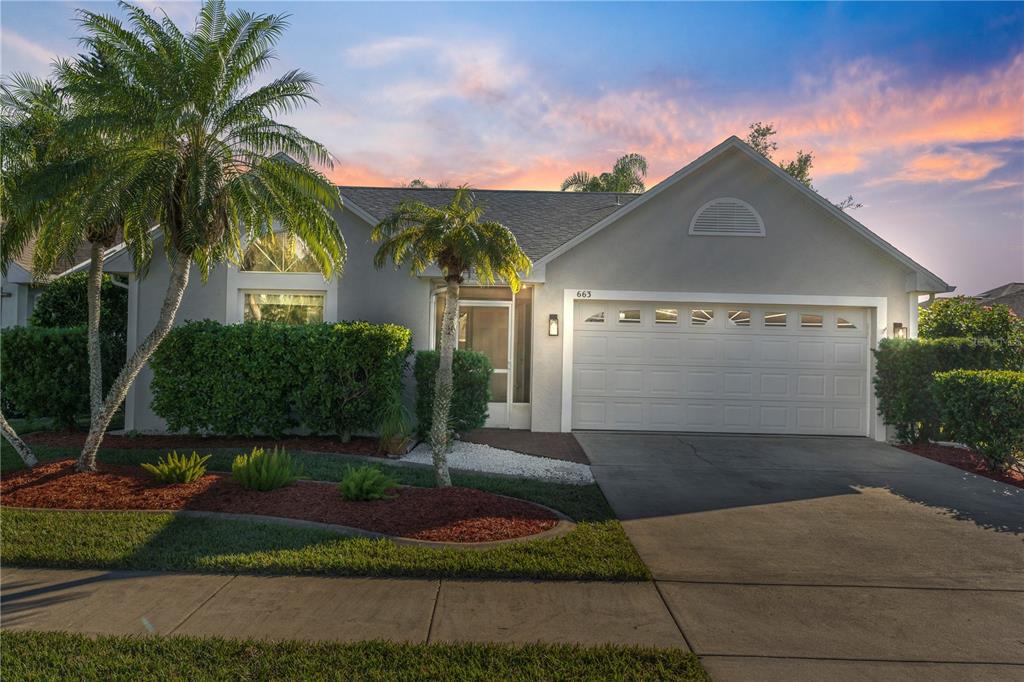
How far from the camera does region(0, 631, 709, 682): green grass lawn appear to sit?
3213mm

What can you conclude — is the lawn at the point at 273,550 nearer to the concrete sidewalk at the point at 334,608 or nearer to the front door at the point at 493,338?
the concrete sidewalk at the point at 334,608

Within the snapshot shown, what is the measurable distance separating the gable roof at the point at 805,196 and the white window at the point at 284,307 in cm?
428

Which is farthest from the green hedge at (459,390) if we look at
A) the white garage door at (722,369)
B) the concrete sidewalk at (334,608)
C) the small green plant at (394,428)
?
the concrete sidewalk at (334,608)

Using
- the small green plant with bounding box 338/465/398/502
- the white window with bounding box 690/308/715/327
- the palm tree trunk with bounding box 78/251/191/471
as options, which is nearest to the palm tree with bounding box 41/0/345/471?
the palm tree trunk with bounding box 78/251/191/471

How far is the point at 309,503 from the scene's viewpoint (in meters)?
6.14

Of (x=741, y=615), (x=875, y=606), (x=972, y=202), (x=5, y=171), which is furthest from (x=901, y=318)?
(x=5, y=171)

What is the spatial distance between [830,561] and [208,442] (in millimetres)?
8971

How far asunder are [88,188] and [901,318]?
13.3m

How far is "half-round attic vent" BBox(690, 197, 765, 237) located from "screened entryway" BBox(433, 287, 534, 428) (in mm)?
3750

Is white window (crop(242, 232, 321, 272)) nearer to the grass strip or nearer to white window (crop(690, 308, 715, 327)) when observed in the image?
the grass strip

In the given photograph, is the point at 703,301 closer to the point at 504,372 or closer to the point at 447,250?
the point at 504,372

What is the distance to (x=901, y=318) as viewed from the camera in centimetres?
1152

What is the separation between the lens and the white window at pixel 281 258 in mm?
11164

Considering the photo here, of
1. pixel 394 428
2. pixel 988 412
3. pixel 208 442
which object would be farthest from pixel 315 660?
pixel 988 412
